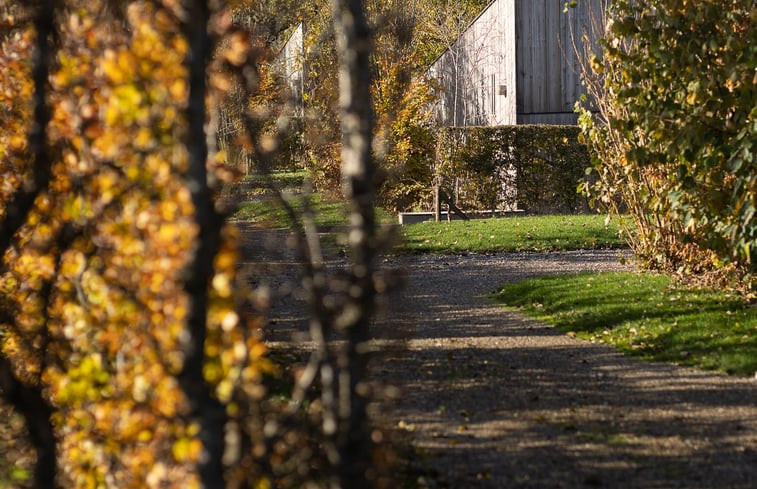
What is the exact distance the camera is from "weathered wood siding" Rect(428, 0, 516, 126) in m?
24.2

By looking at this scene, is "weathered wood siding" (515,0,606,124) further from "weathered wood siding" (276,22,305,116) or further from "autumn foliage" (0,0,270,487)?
"autumn foliage" (0,0,270,487)

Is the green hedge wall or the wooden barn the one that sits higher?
the wooden barn

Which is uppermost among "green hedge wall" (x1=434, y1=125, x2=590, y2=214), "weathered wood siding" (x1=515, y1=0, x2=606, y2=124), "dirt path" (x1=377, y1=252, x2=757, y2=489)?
"weathered wood siding" (x1=515, y1=0, x2=606, y2=124)

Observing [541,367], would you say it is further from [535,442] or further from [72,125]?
[72,125]

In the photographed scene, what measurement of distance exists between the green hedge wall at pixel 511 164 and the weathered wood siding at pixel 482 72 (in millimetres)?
2721

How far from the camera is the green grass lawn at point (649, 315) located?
27.7 ft

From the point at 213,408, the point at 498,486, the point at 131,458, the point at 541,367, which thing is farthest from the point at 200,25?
the point at 541,367

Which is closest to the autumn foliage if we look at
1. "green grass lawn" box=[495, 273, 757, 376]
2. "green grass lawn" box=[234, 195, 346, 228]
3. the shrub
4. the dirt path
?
the dirt path

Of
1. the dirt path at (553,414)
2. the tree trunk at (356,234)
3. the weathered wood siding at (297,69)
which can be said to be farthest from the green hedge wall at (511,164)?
the tree trunk at (356,234)

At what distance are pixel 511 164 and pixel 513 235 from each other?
488 centimetres

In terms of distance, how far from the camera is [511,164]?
70.8 feet

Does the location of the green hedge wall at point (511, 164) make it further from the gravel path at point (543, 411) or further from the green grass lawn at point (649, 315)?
the gravel path at point (543, 411)

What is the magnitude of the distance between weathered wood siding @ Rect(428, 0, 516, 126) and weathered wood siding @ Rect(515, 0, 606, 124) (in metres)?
0.23

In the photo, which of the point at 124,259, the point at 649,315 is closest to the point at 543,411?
the point at 649,315
